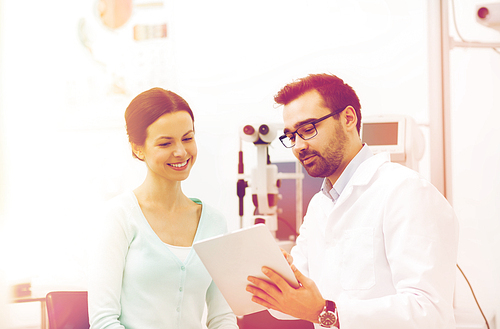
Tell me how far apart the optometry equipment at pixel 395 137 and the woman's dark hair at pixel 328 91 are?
45 cm

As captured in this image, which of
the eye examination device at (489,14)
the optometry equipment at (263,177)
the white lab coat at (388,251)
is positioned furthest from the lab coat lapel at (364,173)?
the eye examination device at (489,14)

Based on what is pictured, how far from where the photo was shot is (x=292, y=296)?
102 centimetres

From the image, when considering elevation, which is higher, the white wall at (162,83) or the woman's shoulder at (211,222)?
the white wall at (162,83)

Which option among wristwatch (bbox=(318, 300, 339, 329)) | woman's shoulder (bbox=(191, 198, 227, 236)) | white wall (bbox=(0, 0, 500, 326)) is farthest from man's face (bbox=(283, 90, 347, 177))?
white wall (bbox=(0, 0, 500, 326))

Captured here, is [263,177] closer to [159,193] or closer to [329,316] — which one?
[159,193]

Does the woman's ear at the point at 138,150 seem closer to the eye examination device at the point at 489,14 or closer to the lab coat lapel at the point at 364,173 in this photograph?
the lab coat lapel at the point at 364,173

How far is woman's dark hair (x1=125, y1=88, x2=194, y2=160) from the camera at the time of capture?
4.31 feet

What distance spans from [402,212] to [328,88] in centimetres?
48

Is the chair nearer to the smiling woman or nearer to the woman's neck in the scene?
the smiling woman

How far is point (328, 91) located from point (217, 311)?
772 millimetres

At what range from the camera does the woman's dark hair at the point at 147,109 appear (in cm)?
131

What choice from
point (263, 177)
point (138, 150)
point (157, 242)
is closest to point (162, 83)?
point (263, 177)

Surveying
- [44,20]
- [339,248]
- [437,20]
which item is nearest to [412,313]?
[339,248]

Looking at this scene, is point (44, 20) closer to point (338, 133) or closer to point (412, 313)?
point (338, 133)
